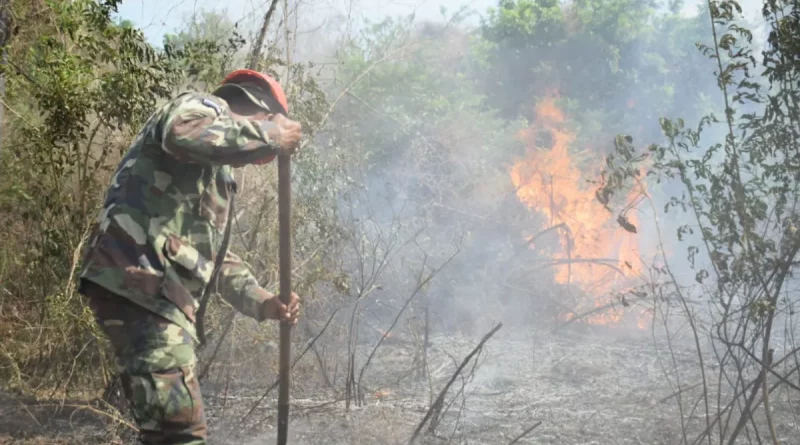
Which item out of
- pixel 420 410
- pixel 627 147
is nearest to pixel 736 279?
pixel 627 147

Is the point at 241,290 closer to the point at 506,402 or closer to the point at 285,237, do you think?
the point at 285,237

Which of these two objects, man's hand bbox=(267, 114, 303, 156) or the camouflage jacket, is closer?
the camouflage jacket

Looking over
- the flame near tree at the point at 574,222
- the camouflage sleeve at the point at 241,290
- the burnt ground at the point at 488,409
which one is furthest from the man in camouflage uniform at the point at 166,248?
the flame near tree at the point at 574,222

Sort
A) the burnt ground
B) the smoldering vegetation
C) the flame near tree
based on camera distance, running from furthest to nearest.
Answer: the flame near tree → the burnt ground → the smoldering vegetation

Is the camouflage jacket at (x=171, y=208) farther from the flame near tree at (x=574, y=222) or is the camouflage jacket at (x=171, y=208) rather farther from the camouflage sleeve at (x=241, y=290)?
the flame near tree at (x=574, y=222)

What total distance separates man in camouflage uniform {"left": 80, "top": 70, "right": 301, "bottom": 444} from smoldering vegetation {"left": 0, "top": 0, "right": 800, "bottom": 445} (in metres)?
1.58

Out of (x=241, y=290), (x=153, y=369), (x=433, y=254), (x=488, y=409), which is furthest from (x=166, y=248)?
(x=433, y=254)

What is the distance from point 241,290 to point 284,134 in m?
0.87

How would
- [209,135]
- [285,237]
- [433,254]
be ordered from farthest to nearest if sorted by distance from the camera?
1. [433,254]
2. [285,237]
3. [209,135]

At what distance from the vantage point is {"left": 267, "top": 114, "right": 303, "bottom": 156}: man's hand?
9.88 feet

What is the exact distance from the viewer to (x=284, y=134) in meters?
3.04

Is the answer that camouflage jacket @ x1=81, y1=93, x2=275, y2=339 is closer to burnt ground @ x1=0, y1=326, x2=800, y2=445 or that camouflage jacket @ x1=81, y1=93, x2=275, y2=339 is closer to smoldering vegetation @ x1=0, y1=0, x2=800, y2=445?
smoldering vegetation @ x1=0, y1=0, x2=800, y2=445

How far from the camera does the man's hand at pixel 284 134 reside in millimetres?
3010

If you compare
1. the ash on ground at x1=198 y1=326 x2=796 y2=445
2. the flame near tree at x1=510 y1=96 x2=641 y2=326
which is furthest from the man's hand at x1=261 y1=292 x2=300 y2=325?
the flame near tree at x1=510 y1=96 x2=641 y2=326
